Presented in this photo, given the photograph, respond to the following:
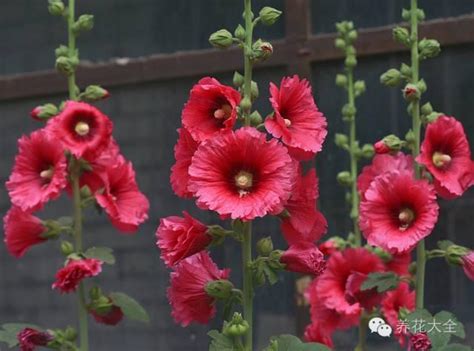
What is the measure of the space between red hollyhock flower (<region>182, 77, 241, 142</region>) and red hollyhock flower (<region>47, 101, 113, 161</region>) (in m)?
0.47

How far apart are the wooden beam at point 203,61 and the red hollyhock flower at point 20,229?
1114 mm

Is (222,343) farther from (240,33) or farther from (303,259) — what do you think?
(240,33)

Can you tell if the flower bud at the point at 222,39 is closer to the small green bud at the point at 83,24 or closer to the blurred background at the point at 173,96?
the small green bud at the point at 83,24

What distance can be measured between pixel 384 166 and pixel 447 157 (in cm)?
16

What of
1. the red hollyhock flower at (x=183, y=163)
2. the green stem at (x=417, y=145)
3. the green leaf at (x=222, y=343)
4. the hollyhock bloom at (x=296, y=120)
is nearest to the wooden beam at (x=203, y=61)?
the green stem at (x=417, y=145)

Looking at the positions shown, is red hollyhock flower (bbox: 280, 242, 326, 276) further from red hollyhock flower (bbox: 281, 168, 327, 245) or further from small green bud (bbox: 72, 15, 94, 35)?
small green bud (bbox: 72, 15, 94, 35)

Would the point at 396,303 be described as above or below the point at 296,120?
below

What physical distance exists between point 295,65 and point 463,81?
0.50 m

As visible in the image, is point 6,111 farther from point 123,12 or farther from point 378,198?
point 378,198

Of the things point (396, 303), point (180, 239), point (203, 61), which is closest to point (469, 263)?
point (396, 303)

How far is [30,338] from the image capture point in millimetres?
1993

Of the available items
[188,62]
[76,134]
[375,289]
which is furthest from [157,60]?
[375,289]

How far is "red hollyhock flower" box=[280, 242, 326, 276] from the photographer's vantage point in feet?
5.34

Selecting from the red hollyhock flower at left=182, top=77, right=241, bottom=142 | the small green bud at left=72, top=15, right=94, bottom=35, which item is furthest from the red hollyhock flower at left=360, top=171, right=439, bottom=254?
the small green bud at left=72, top=15, right=94, bottom=35
